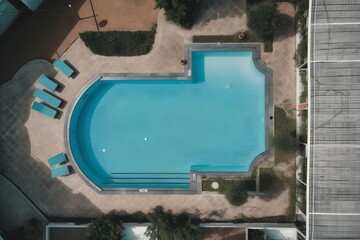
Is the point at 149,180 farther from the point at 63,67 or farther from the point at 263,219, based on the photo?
the point at 63,67

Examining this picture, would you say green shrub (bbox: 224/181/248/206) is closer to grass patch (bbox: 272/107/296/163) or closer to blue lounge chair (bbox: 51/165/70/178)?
grass patch (bbox: 272/107/296/163)

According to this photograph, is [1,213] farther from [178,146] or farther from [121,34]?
[121,34]

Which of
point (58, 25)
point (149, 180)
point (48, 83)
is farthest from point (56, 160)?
point (58, 25)

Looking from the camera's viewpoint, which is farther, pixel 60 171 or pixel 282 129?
pixel 60 171

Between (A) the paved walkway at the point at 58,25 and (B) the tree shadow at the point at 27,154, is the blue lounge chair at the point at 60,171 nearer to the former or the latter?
(B) the tree shadow at the point at 27,154

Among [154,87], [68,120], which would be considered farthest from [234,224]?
[68,120]

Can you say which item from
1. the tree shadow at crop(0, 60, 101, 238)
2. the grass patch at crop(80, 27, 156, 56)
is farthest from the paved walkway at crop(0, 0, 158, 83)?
the tree shadow at crop(0, 60, 101, 238)
